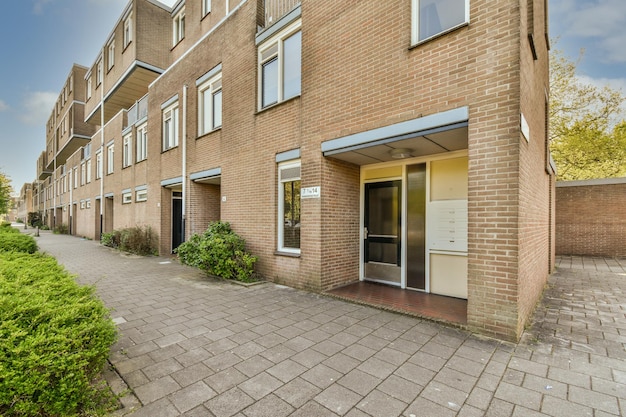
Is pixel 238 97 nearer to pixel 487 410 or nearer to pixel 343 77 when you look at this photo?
pixel 343 77

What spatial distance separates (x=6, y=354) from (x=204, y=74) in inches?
349

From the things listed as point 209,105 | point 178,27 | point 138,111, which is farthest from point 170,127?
point 178,27

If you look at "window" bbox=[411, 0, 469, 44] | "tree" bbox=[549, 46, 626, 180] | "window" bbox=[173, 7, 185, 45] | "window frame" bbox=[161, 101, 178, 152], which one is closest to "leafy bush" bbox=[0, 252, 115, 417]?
"window" bbox=[411, 0, 469, 44]

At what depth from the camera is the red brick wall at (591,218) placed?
455 inches

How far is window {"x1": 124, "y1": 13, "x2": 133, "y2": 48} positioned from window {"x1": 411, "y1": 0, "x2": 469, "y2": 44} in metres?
13.9

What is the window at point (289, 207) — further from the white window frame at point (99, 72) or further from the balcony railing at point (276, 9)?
the white window frame at point (99, 72)

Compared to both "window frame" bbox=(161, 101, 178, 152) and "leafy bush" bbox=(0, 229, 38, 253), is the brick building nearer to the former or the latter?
"window frame" bbox=(161, 101, 178, 152)

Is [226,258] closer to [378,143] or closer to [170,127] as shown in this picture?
[378,143]

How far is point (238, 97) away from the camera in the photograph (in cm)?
768

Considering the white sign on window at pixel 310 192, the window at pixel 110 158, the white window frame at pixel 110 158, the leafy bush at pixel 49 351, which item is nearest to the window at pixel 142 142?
the white window frame at pixel 110 158

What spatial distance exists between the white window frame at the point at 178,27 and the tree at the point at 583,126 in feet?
64.8

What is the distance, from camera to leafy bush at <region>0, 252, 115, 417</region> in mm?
1825

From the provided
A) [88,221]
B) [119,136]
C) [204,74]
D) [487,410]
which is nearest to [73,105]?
[88,221]

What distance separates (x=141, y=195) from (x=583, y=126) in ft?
74.9
